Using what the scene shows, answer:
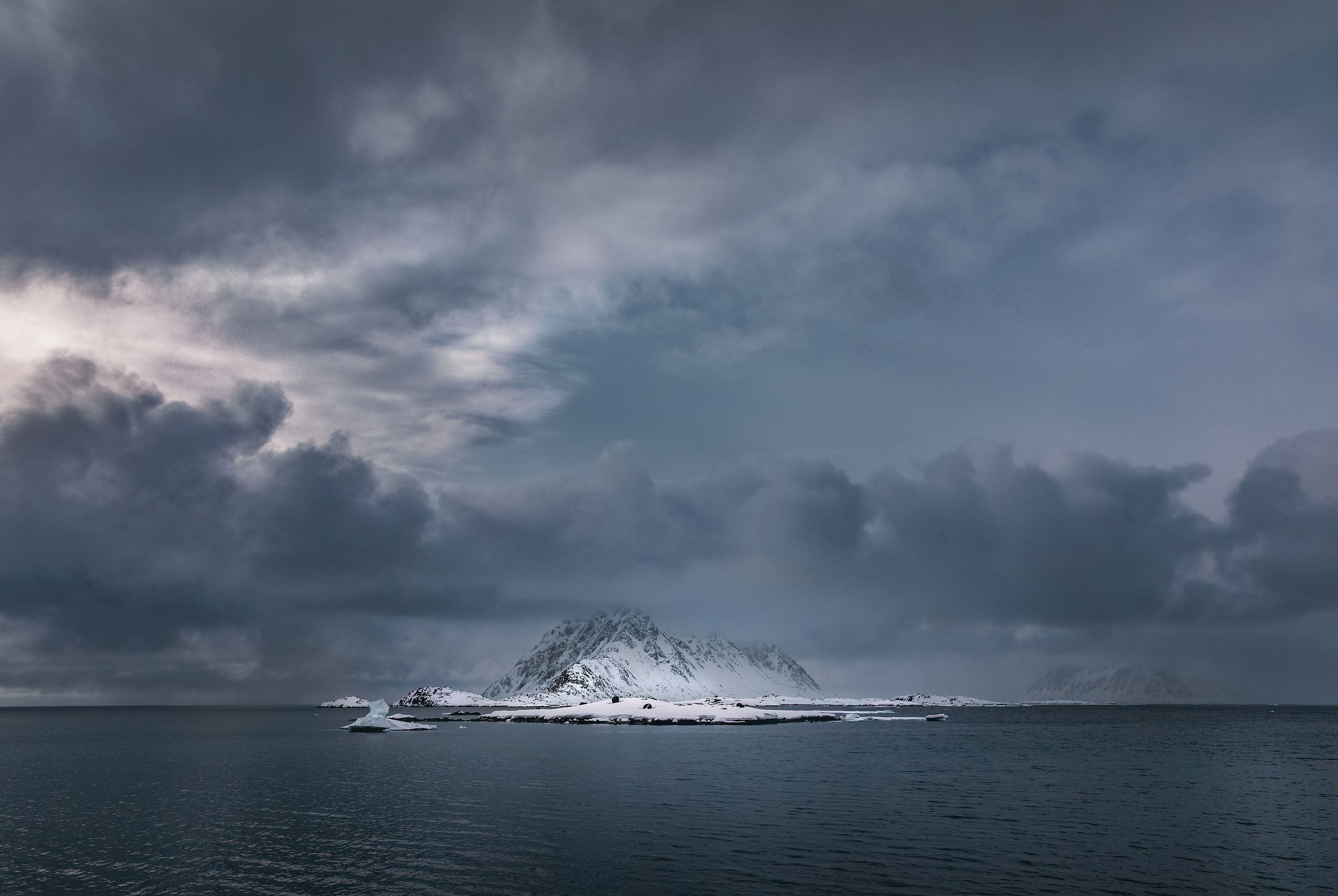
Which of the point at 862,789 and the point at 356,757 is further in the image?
the point at 356,757

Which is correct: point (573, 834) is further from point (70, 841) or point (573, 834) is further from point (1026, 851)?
point (70, 841)

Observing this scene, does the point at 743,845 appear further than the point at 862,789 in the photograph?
No

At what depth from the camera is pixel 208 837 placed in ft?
192

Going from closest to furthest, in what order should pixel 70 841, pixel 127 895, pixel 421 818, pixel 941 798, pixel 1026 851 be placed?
pixel 127 895 → pixel 1026 851 → pixel 70 841 → pixel 421 818 → pixel 941 798

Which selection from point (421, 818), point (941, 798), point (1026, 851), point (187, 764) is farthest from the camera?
point (187, 764)

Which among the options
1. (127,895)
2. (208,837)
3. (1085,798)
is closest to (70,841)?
(208,837)

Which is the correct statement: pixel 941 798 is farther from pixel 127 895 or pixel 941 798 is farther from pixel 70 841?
pixel 70 841

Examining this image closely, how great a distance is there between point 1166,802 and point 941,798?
2121 centimetres

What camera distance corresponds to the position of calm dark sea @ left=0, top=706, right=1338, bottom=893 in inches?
1784

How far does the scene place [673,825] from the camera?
6112 cm

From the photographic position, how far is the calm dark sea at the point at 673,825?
149ft

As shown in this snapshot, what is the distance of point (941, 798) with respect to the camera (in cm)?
7562

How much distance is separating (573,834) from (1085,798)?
51.8 meters

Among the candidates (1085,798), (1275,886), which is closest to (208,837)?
(1275,886)
